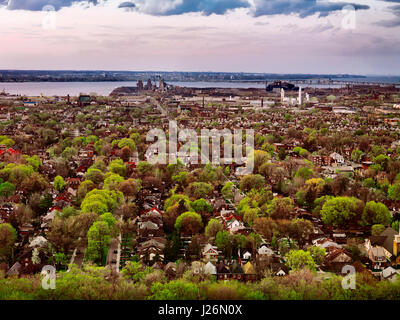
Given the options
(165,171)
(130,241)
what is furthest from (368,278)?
(165,171)

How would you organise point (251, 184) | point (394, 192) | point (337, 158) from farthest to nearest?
point (337, 158), point (251, 184), point (394, 192)

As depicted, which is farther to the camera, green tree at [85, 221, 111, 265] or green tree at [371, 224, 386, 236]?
green tree at [371, 224, 386, 236]

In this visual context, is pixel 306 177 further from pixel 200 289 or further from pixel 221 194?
pixel 200 289

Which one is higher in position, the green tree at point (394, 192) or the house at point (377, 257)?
the green tree at point (394, 192)

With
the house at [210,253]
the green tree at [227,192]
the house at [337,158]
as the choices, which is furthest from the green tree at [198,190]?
the house at [337,158]

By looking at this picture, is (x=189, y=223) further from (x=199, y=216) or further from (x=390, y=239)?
(x=390, y=239)

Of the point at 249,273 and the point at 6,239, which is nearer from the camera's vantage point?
the point at 249,273

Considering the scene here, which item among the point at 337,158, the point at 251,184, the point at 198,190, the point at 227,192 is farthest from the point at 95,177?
the point at 337,158

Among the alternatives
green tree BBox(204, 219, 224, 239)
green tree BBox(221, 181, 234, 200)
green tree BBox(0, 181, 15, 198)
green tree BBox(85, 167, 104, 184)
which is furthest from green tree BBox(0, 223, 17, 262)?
green tree BBox(221, 181, 234, 200)

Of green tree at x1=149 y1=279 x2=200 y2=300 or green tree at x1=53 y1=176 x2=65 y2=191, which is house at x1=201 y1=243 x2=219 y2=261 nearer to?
green tree at x1=149 y1=279 x2=200 y2=300

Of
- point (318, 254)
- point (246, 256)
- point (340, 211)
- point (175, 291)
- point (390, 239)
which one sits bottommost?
point (246, 256)

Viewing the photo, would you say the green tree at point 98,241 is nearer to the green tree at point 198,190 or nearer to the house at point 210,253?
the house at point 210,253
